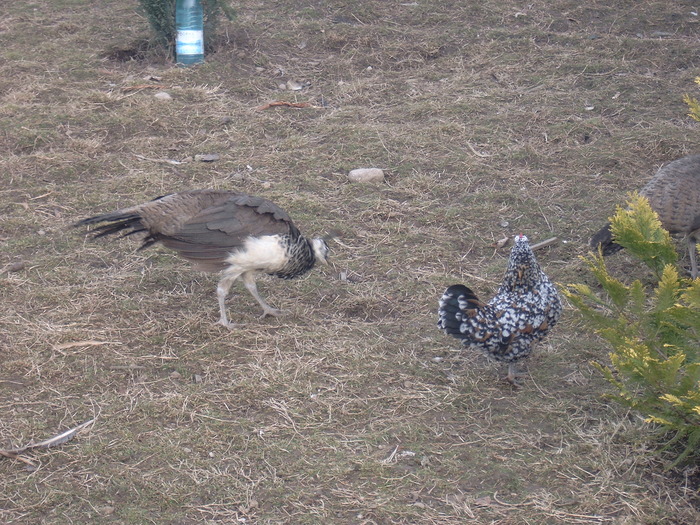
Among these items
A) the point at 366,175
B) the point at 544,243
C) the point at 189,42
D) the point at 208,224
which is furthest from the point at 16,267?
the point at 189,42

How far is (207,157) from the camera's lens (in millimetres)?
6965

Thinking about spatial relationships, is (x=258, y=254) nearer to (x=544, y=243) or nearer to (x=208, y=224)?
(x=208, y=224)

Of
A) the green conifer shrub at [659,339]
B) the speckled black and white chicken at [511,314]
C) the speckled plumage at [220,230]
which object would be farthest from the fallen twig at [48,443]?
the green conifer shrub at [659,339]

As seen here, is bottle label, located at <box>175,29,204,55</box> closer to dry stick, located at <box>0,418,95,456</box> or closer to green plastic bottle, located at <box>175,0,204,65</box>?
green plastic bottle, located at <box>175,0,204,65</box>

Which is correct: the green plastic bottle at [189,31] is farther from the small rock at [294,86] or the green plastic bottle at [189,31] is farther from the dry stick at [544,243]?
the dry stick at [544,243]

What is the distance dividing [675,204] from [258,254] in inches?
111

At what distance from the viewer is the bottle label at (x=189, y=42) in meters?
8.57

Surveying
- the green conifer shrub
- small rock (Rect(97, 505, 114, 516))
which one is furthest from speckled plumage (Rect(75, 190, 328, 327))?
the green conifer shrub

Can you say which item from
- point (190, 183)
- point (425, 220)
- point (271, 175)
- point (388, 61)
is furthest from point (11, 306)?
→ point (388, 61)

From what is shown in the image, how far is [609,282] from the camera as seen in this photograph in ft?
12.2

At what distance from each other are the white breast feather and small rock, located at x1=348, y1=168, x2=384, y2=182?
1926 millimetres

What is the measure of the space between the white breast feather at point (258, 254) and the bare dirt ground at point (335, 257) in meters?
0.41

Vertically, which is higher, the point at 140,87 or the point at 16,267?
the point at 140,87

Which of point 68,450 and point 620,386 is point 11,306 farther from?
point 620,386
